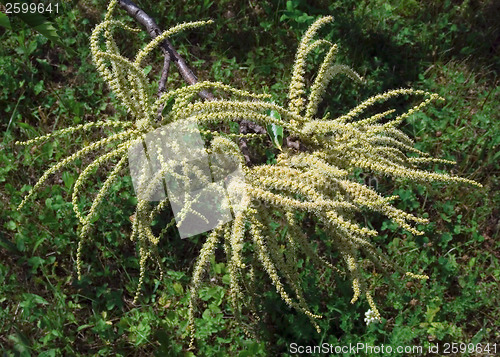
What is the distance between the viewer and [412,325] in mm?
2914

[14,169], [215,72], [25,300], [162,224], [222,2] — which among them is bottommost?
[25,300]

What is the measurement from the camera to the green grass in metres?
2.86

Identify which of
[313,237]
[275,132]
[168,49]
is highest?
[168,49]

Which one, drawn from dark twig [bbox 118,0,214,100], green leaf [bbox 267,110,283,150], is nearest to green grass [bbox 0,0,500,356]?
dark twig [bbox 118,0,214,100]

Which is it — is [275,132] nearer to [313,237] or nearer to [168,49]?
[168,49]

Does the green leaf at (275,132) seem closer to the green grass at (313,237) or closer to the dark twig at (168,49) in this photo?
the dark twig at (168,49)

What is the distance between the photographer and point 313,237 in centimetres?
308

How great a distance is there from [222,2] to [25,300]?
7.99 ft

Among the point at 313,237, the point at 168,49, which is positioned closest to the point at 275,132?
the point at 168,49

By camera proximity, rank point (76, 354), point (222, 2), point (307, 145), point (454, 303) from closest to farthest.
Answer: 1. point (307, 145)
2. point (76, 354)
3. point (454, 303)
4. point (222, 2)

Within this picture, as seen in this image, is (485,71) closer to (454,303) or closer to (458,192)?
(458,192)

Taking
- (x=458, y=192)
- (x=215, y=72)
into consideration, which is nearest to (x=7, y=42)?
(x=215, y=72)

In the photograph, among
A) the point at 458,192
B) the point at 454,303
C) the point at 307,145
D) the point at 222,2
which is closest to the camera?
the point at 307,145

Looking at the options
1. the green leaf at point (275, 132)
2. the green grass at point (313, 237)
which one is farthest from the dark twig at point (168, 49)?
the green grass at point (313, 237)
